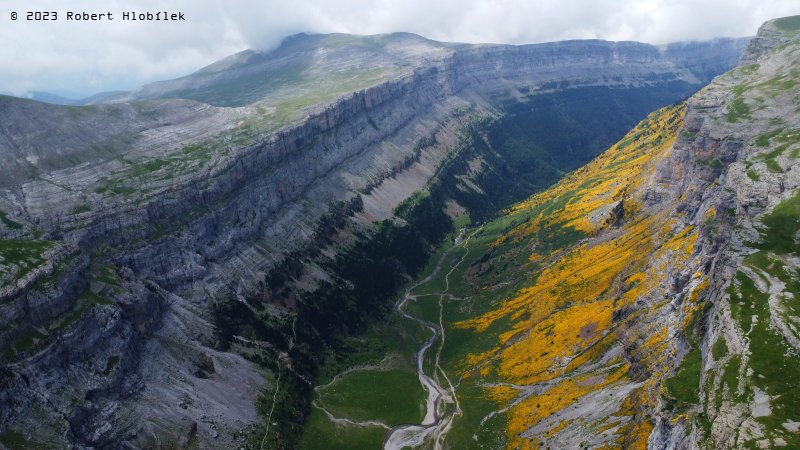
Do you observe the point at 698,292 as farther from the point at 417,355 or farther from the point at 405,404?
the point at 417,355

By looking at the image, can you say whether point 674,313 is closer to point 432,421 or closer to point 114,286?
point 432,421

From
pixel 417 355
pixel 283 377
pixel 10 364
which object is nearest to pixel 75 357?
pixel 10 364

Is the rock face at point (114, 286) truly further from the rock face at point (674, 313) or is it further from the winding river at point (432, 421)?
the winding river at point (432, 421)

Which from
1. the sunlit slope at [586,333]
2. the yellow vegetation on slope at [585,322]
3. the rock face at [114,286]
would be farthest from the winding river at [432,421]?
the rock face at [114,286]

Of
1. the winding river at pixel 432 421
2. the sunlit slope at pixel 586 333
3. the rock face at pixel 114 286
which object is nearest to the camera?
the sunlit slope at pixel 586 333

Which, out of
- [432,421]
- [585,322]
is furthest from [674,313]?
[432,421]

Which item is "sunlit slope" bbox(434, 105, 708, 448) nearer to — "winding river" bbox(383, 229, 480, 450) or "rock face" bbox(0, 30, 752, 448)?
"winding river" bbox(383, 229, 480, 450)
